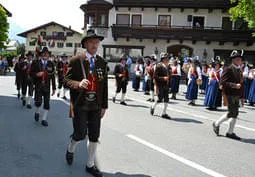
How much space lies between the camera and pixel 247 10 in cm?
2325

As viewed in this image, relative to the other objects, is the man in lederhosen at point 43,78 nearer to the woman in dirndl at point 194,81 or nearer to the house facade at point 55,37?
the woman in dirndl at point 194,81

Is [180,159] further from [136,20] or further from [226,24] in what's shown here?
[226,24]

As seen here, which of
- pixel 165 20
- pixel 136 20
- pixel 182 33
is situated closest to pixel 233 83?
pixel 182 33

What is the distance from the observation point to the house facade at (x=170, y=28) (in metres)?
30.6

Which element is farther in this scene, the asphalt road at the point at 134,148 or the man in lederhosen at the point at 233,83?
the man in lederhosen at the point at 233,83

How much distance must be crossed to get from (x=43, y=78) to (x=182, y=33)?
24710 mm

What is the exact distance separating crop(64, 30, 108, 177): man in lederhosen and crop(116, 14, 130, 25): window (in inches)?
1105

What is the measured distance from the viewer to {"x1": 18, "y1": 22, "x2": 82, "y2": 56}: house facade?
56787 millimetres

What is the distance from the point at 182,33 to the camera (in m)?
30.8

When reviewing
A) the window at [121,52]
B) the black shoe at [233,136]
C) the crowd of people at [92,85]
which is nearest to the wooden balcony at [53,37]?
the window at [121,52]

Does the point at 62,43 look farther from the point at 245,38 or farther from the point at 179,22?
the point at 245,38

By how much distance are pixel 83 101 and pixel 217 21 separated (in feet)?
96.1

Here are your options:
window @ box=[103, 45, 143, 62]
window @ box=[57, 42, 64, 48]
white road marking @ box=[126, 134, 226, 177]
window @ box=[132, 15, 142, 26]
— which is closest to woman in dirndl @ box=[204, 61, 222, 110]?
white road marking @ box=[126, 134, 226, 177]

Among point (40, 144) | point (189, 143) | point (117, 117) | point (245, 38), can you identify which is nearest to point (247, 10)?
point (245, 38)
